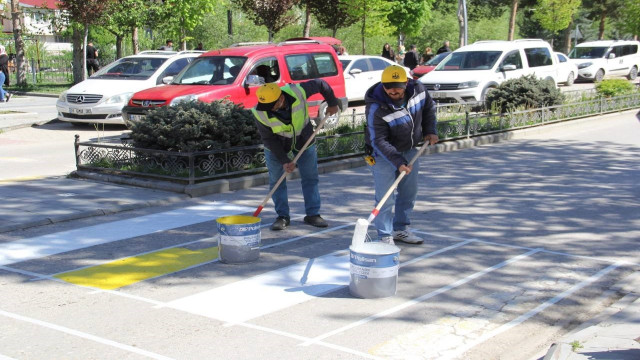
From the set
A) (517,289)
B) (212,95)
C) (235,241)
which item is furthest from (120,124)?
(517,289)

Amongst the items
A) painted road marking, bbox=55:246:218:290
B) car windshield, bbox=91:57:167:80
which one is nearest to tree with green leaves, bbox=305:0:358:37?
car windshield, bbox=91:57:167:80

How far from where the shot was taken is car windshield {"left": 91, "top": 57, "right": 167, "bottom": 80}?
59.8 feet

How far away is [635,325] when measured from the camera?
545 centimetres

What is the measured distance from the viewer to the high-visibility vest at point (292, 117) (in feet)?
25.9

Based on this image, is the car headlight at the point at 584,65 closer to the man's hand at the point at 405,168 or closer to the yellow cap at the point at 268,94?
the yellow cap at the point at 268,94

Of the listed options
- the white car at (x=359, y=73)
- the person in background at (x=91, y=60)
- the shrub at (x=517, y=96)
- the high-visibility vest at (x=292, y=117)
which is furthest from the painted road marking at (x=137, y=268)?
the person in background at (x=91, y=60)

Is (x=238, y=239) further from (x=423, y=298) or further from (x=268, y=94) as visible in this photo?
(x=423, y=298)

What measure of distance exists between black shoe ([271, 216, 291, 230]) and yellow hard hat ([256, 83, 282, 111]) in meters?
1.31

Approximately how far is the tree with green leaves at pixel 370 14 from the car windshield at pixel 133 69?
16.6 metres

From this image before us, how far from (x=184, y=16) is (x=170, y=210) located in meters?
21.4

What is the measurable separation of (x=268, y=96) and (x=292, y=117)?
0.42 meters

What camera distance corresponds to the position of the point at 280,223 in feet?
27.3

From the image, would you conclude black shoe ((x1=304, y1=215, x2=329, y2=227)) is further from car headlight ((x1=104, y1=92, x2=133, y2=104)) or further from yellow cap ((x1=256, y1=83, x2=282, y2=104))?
car headlight ((x1=104, y1=92, x2=133, y2=104))

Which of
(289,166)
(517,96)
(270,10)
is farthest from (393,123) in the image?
(270,10)
